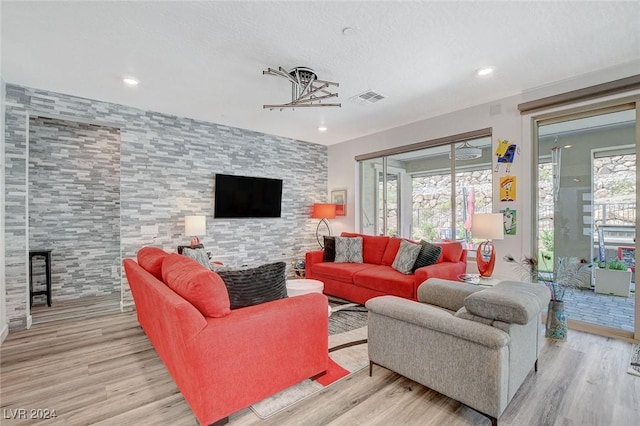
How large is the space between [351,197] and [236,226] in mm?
2260

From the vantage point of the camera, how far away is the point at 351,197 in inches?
232

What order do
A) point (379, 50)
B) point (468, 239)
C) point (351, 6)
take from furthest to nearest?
point (468, 239) < point (379, 50) < point (351, 6)

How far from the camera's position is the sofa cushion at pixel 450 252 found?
3969 mm

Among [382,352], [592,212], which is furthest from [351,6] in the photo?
[592,212]

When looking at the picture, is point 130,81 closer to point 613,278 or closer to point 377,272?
point 377,272

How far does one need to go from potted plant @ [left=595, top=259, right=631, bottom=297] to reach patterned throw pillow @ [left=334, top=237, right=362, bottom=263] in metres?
2.85

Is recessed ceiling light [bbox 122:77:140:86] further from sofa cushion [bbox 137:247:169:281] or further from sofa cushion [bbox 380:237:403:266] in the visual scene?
sofa cushion [bbox 380:237:403:266]

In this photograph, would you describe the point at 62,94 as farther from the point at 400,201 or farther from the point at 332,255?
the point at 400,201

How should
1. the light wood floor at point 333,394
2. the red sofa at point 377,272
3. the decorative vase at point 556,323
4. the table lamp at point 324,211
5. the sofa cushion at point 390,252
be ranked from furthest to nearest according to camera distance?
the table lamp at point 324,211, the sofa cushion at point 390,252, the red sofa at point 377,272, the decorative vase at point 556,323, the light wood floor at point 333,394

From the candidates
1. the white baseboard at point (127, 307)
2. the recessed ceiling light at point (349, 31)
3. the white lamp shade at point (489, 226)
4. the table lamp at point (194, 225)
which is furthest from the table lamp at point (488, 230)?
the white baseboard at point (127, 307)

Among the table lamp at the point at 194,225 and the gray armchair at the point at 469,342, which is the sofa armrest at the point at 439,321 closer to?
the gray armchair at the point at 469,342

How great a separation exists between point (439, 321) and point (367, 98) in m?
2.89

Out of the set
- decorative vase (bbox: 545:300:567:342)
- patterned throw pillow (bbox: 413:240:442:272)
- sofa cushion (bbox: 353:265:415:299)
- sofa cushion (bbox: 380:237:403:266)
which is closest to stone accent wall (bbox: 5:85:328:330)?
sofa cushion (bbox: 380:237:403:266)

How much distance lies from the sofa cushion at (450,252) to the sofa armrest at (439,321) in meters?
2.09
